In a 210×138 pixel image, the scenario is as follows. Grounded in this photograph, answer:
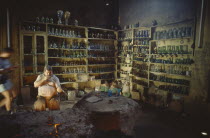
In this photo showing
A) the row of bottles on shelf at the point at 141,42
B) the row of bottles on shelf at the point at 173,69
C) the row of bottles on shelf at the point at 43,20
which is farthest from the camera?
the row of bottles on shelf at the point at 141,42

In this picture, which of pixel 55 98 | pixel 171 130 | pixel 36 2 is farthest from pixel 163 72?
pixel 36 2

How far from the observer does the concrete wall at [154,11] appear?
528 centimetres

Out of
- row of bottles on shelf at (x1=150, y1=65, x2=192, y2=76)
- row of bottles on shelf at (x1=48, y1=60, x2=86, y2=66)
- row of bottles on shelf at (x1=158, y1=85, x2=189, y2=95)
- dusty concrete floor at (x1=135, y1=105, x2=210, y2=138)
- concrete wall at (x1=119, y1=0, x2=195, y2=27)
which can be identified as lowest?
dusty concrete floor at (x1=135, y1=105, x2=210, y2=138)

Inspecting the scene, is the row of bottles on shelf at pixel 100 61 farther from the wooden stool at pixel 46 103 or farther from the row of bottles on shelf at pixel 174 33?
the wooden stool at pixel 46 103

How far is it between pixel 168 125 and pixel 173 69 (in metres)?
2.15

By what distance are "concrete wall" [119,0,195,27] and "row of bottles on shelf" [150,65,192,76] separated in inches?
67.0

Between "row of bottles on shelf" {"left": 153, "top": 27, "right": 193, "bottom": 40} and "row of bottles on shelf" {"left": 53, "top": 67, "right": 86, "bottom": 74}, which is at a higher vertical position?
"row of bottles on shelf" {"left": 153, "top": 27, "right": 193, "bottom": 40}

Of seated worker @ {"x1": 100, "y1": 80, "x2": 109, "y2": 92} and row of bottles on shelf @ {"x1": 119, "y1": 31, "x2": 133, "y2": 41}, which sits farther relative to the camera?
row of bottles on shelf @ {"x1": 119, "y1": 31, "x2": 133, "y2": 41}

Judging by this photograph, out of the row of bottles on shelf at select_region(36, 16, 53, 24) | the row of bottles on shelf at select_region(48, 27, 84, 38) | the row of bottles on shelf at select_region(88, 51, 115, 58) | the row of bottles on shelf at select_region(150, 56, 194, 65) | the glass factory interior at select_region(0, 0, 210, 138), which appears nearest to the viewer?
the glass factory interior at select_region(0, 0, 210, 138)

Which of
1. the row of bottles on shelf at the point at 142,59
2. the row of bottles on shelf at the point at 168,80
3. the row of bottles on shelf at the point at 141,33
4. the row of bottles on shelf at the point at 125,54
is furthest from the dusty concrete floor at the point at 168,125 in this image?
the row of bottles on shelf at the point at 141,33

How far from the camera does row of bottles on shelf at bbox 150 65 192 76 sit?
518 centimetres

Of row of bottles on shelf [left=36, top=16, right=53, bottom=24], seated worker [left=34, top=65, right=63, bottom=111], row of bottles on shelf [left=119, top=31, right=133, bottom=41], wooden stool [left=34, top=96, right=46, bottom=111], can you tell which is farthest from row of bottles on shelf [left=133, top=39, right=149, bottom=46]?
wooden stool [left=34, top=96, right=46, bottom=111]

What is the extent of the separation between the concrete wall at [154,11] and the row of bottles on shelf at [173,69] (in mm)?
1703

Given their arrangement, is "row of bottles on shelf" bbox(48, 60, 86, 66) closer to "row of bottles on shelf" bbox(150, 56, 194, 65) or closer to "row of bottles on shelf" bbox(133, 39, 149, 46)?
"row of bottles on shelf" bbox(133, 39, 149, 46)
